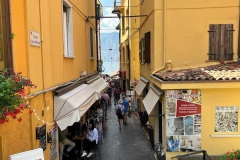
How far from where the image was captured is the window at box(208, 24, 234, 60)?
1062 cm

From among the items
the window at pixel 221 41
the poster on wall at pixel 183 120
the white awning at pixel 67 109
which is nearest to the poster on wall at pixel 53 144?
the white awning at pixel 67 109

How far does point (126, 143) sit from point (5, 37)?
9198 mm

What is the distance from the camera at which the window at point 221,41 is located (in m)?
10.6

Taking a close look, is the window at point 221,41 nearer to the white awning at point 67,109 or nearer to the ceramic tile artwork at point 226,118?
the ceramic tile artwork at point 226,118

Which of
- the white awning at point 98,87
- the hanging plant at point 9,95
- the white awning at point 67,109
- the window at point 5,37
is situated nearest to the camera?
the hanging plant at point 9,95

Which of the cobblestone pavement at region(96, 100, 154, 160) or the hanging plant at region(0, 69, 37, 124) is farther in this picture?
the cobblestone pavement at region(96, 100, 154, 160)

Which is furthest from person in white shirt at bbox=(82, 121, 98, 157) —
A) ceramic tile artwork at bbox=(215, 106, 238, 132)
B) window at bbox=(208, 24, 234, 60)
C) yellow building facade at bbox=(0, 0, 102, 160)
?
window at bbox=(208, 24, 234, 60)

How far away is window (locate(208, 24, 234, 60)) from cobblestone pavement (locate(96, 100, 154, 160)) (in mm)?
5079

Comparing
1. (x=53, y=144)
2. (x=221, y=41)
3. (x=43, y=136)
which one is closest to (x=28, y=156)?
(x=43, y=136)

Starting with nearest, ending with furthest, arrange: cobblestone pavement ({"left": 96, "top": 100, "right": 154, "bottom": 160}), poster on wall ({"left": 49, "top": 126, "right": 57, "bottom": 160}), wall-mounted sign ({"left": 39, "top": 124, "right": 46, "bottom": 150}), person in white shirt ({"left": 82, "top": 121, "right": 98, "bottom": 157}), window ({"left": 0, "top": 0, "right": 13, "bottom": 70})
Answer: window ({"left": 0, "top": 0, "right": 13, "bottom": 70}) < wall-mounted sign ({"left": 39, "top": 124, "right": 46, "bottom": 150}) < poster on wall ({"left": 49, "top": 126, "right": 57, "bottom": 160}) < person in white shirt ({"left": 82, "top": 121, "right": 98, "bottom": 157}) < cobblestone pavement ({"left": 96, "top": 100, "right": 154, "bottom": 160})

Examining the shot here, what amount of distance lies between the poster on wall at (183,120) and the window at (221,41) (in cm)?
308

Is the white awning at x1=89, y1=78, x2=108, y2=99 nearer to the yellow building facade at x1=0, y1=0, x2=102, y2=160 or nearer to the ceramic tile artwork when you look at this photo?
the yellow building facade at x1=0, y1=0, x2=102, y2=160

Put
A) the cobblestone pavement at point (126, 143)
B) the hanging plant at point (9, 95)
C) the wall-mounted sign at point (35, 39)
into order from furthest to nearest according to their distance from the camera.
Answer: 1. the cobblestone pavement at point (126, 143)
2. the wall-mounted sign at point (35, 39)
3. the hanging plant at point (9, 95)

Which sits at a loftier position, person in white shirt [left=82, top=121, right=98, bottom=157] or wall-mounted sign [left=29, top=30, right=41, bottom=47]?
wall-mounted sign [left=29, top=30, right=41, bottom=47]
